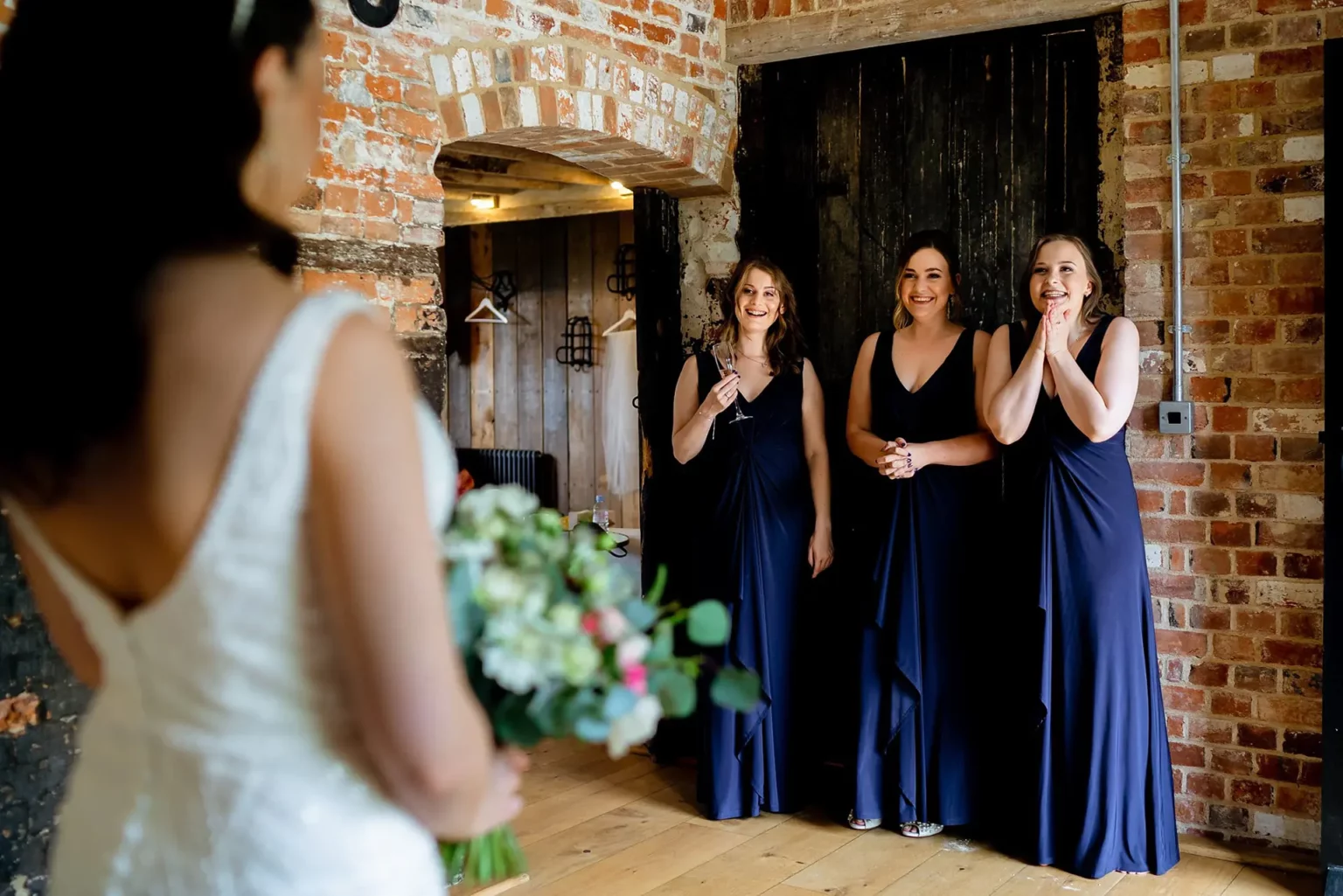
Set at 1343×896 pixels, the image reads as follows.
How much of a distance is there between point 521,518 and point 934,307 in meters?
2.79

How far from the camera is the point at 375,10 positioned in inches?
127

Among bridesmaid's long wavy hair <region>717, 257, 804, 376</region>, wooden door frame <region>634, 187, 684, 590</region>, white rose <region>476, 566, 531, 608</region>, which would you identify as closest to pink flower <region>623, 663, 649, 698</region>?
white rose <region>476, 566, 531, 608</region>

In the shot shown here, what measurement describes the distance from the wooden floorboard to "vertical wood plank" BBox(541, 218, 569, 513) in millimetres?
3869

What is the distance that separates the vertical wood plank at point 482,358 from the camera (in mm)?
8188

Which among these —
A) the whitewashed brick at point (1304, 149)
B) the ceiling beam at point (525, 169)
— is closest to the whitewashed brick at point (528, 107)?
the whitewashed brick at point (1304, 149)

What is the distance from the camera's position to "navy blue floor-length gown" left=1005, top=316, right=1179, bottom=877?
11.0 feet

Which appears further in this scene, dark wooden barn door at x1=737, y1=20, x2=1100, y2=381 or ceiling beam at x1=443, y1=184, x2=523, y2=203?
ceiling beam at x1=443, y1=184, x2=523, y2=203

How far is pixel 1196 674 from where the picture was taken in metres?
3.62

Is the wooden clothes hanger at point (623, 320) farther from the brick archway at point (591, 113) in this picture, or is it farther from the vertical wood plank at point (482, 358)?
the brick archway at point (591, 113)

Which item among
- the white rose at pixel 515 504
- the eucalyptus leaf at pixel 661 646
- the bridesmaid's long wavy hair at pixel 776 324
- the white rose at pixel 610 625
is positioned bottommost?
the eucalyptus leaf at pixel 661 646

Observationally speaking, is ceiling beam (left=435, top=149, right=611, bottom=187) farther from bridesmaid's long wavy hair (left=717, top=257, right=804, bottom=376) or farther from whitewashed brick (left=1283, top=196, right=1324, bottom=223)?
whitewashed brick (left=1283, top=196, right=1324, bottom=223)

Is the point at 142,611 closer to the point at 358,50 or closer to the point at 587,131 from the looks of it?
the point at 358,50

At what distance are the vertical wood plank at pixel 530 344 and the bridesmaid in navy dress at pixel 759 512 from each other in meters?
3.98

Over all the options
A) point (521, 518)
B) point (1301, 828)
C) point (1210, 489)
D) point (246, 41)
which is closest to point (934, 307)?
point (1210, 489)
